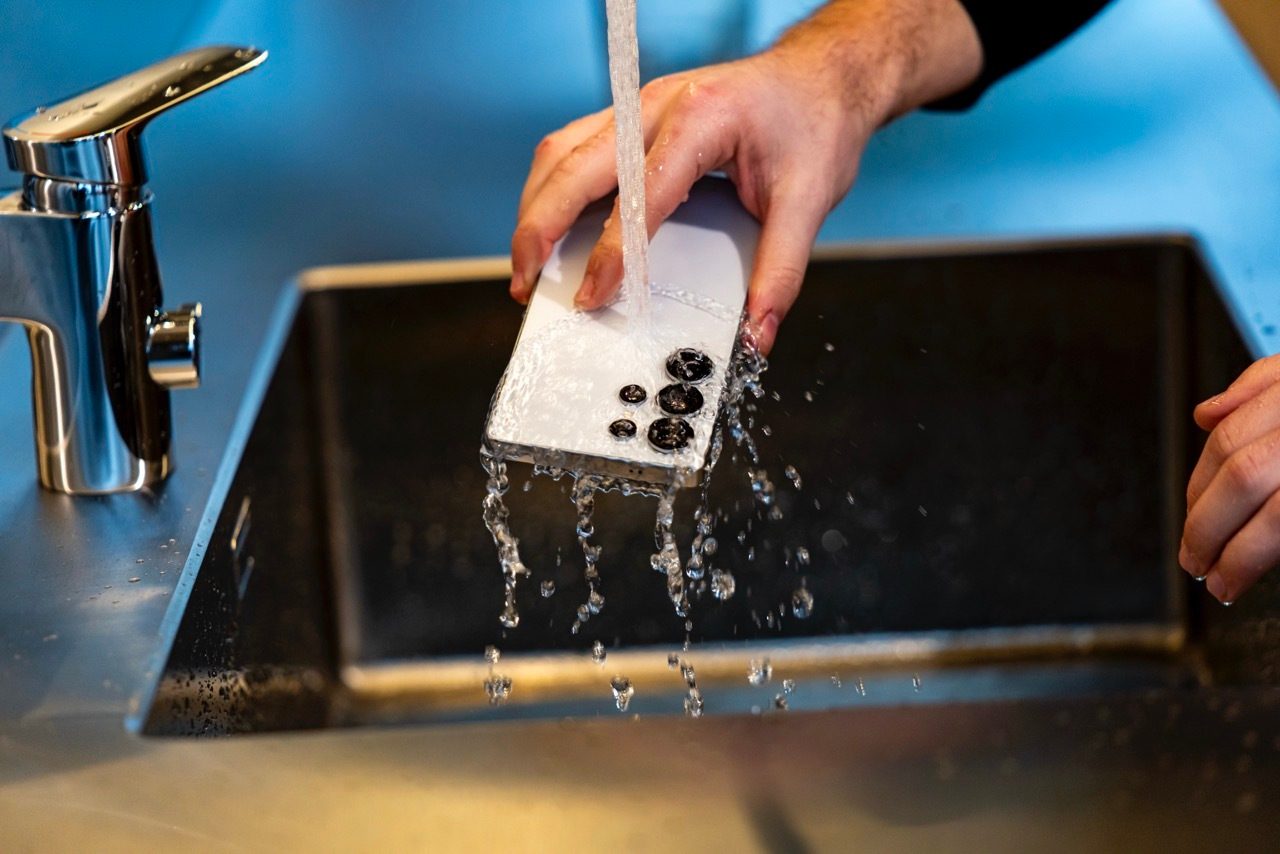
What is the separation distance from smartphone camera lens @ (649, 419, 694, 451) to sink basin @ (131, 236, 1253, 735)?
0.21 meters

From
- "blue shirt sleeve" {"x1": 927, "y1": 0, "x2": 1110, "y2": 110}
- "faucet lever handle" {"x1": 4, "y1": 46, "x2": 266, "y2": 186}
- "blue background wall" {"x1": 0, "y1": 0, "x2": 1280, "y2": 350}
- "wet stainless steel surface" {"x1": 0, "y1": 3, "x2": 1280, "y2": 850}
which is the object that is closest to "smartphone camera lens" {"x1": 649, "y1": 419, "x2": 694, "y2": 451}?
"wet stainless steel surface" {"x1": 0, "y1": 3, "x2": 1280, "y2": 850}

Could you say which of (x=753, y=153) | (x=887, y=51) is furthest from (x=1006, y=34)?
(x=753, y=153)

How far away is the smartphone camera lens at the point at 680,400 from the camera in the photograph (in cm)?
62

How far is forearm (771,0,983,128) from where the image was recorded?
81 cm

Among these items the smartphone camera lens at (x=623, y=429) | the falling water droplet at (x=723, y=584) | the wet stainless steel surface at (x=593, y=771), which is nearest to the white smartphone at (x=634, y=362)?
the smartphone camera lens at (x=623, y=429)

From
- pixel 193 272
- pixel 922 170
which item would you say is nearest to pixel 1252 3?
pixel 922 170

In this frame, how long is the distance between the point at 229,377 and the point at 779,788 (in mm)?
428

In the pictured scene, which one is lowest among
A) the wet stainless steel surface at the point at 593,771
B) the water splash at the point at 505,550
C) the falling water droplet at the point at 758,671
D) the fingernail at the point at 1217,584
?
the falling water droplet at the point at 758,671

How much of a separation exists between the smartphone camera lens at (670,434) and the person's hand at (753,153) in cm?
9

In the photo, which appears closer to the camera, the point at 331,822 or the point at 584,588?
the point at 331,822

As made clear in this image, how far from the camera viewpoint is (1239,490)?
545mm

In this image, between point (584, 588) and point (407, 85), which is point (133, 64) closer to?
point (407, 85)

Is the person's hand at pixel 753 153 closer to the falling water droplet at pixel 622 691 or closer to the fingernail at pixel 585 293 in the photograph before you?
the fingernail at pixel 585 293

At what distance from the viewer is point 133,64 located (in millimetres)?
1092
